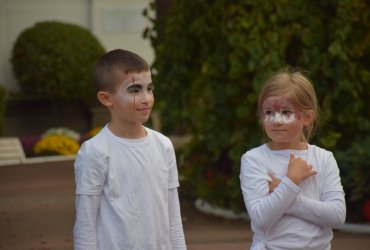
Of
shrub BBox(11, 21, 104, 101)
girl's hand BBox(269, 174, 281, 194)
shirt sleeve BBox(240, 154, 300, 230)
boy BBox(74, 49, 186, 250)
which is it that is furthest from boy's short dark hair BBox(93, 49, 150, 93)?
shrub BBox(11, 21, 104, 101)

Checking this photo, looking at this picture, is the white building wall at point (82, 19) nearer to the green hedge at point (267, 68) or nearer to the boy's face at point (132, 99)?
the green hedge at point (267, 68)

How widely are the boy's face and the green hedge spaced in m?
3.28

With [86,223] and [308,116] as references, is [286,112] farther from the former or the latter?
[86,223]

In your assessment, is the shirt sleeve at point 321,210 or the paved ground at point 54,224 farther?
the paved ground at point 54,224

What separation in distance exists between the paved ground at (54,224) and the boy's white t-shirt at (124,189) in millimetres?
2894

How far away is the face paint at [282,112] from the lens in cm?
325

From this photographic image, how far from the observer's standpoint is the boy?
10.5ft

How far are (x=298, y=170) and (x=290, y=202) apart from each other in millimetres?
128

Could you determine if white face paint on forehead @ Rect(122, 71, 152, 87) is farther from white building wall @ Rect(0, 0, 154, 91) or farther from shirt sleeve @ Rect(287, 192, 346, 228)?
white building wall @ Rect(0, 0, 154, 91)

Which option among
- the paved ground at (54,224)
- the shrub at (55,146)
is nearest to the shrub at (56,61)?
the shrub at (55,146)

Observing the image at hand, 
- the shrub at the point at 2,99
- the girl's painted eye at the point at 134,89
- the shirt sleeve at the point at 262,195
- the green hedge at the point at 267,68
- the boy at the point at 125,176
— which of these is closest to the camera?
the shirt sleeve at the point at 262,195

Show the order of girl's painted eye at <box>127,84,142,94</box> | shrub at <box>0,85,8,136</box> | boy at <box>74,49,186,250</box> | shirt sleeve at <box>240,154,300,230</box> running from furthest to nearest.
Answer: shrub at <box>0,85,8,136</box>
girl's painted eye at <box>127,84,142,94</box>
boy at <box>74,49,186,250</box>
shirt sleeve at <box>240,154,300,230</box>

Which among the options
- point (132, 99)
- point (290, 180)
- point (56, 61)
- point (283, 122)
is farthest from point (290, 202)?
point (56, 61)

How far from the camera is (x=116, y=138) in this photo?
3.30 metres
